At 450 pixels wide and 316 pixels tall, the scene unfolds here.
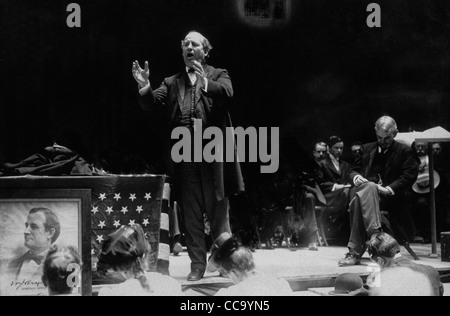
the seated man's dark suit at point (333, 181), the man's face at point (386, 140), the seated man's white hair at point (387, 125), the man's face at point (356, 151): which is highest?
the seated man's white hair at point (387, 125)

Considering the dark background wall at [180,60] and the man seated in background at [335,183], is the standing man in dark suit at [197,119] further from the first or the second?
the man seated in background at [335,183]

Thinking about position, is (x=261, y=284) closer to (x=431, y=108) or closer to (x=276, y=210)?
(x=276, y=210)

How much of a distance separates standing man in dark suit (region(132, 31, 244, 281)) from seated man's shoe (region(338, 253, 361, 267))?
112 centimetres

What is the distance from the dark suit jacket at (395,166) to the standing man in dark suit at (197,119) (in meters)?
1.34

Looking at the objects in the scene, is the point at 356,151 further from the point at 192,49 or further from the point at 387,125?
the point at 192,49

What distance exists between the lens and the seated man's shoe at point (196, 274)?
524 centimetres

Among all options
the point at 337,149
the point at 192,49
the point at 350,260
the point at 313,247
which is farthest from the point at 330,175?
Answer: the point at 192,49

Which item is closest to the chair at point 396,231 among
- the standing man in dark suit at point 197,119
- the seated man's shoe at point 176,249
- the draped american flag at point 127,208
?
the standing man in dark suit at point 197,119

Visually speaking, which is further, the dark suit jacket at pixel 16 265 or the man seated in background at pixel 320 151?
the man seated in background at pixel 320 151

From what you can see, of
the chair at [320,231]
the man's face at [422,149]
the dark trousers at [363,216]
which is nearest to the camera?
the dark trousers at [363,216]

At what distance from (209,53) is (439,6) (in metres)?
2.20

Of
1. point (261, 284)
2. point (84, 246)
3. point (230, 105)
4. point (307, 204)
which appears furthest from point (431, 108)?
point (84, 246)

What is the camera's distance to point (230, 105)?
572 cm

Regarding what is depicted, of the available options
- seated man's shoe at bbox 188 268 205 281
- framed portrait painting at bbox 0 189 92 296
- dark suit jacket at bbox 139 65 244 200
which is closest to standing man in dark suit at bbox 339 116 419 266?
dark suit jacket at bbox 139 65 244 200
